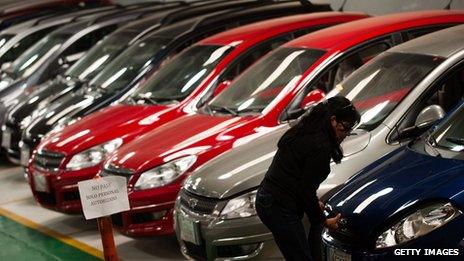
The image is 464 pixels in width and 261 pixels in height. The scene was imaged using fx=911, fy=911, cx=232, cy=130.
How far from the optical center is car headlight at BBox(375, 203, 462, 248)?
4.34 metres

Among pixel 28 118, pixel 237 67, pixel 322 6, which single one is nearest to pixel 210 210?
pixel 237 67

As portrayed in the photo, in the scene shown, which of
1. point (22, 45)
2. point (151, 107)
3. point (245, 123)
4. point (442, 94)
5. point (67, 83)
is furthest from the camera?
point (22, 45)

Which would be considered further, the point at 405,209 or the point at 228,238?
the point at 228,238

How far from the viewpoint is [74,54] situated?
12.0 m

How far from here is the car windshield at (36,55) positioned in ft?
40.0

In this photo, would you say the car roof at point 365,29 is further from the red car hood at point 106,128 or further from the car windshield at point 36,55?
the car windshield at point 36,55

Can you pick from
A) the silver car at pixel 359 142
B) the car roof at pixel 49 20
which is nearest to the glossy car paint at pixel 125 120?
the silver car at pixel 359 142

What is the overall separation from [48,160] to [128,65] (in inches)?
71.2

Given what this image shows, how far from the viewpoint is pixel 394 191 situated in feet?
15.3

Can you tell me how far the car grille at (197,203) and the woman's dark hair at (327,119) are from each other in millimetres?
1334

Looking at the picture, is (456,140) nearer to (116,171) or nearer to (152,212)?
(152,212)

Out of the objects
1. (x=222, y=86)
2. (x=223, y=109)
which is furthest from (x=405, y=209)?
(x=222, y=86)

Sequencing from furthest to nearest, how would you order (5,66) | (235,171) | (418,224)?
(5,66)
(235,171)
(418,224)
